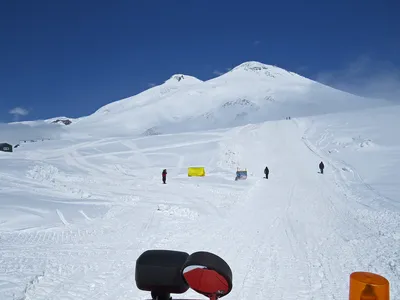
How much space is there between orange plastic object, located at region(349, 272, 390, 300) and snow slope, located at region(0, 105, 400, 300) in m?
3.61

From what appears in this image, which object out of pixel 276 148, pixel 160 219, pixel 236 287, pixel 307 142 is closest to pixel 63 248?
pixel 160 219

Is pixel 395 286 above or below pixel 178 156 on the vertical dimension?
below

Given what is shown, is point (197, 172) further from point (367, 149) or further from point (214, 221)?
point (367, 149)

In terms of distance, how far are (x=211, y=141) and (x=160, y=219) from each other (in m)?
29.5

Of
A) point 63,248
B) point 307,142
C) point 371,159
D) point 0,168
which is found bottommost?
point 63,248

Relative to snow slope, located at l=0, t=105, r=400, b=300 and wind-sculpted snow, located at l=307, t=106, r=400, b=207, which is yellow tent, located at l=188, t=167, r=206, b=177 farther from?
wind-sculpted snow, located at l=307, t=106, r=400, b=207

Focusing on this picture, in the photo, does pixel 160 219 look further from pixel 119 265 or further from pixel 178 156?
pixel 178 156

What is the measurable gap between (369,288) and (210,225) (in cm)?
900

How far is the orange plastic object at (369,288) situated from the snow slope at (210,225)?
361 centimetres

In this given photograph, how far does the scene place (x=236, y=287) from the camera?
5.41 metres

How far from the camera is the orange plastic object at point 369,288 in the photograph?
1681 millimetres

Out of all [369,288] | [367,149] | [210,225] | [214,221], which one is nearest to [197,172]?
[214,221]

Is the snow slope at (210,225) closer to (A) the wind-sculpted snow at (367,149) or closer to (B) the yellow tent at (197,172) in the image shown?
(A) the wind-sculpted snow at (367,149)

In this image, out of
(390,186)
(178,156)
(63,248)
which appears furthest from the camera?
(178,156)
